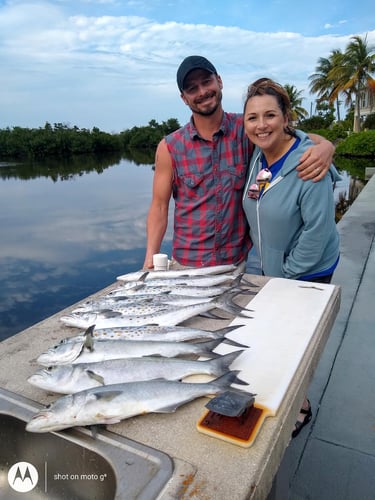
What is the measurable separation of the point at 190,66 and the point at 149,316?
192 centimetres

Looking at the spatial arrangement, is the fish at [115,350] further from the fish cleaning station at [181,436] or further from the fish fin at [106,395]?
the fish fin at [106,395]

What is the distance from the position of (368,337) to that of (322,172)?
6.91 feet

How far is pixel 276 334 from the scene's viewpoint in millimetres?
1914

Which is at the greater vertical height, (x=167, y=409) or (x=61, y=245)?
(x=167, y=409)

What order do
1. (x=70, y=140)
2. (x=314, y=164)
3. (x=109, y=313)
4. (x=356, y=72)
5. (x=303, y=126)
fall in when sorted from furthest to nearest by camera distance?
1. (x=70, y=140)
2. (x=303, y=126)
3. (x=356, y=72)
4. (x=314, y=164)
5. (x=109, y=313)

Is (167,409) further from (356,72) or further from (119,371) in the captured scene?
(356,72)

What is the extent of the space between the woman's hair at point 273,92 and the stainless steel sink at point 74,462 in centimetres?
222

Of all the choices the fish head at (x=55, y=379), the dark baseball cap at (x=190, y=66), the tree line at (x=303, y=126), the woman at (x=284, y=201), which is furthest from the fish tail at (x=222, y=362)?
the tree line at (x=303, y=126)

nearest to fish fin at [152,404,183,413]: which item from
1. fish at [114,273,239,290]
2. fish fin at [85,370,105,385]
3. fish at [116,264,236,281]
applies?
fish fin at [85,370,105,385]

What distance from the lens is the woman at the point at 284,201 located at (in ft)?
8.27

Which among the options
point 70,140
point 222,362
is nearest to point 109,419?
point 222,362

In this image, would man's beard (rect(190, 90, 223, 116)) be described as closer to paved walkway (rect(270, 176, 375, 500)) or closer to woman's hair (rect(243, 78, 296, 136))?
woman's hair (rect(243, 78, 296, 136))

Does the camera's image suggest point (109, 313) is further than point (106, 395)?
Yes

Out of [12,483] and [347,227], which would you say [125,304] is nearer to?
[12,483]
